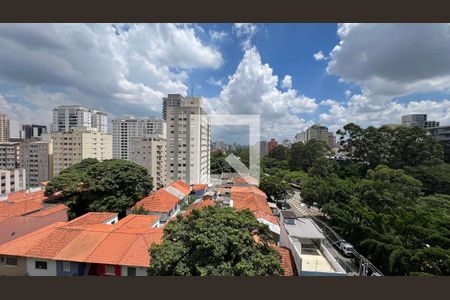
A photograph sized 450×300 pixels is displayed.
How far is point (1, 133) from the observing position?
22.1 meters

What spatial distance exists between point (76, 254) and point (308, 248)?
4675 mm

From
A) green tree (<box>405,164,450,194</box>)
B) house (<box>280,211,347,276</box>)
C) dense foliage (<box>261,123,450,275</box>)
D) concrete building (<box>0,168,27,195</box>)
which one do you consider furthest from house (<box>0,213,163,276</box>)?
concrete building (<box>0,168,27,195</box>)

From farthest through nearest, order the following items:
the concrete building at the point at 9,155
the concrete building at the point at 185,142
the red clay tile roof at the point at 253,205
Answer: the concrete building at the point at 9,155
the concrete building at the point at 185,142
the red clay tile roof at the point at 253,205

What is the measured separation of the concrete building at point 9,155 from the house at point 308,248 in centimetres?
2489

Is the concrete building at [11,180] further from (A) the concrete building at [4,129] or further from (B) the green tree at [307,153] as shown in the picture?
(B) the green tree at [307,153]

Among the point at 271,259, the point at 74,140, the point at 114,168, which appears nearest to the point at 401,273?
the point at 271,259

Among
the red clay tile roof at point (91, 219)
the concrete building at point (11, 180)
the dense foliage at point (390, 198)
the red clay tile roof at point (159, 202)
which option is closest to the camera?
the dense foliage at point (390, 198)

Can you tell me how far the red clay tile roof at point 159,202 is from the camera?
26.4 ft

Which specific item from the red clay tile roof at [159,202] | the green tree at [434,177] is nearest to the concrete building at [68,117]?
the red clay tile roof at [159,202]

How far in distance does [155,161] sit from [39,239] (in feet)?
39.8

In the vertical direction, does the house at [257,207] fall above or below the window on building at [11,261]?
above

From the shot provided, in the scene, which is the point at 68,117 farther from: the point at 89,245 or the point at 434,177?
the point at 434,177

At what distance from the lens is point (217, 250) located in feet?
8.93

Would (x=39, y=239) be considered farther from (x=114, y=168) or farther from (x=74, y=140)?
(x=74, y=140)
